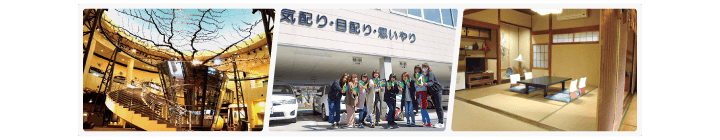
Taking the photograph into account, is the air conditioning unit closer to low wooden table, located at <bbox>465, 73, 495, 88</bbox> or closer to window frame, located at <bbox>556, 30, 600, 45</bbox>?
window frame, located at <bbox>556, 30, 600, 45</bbox>

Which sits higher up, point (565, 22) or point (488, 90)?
point (565, 22)

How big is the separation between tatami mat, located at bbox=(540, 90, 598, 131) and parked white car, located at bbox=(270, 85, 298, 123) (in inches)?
101

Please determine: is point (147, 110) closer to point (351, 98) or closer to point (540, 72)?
point (351, 98)

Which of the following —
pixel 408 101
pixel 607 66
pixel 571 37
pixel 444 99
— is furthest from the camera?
pixel 408 101

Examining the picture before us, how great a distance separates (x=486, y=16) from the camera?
3033mm

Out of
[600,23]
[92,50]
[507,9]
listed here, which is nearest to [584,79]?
[600,23]

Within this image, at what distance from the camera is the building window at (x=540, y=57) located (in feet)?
9.53

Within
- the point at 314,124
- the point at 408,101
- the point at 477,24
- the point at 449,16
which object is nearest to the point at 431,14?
the point at 449,16

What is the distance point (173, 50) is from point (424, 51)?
112 inches

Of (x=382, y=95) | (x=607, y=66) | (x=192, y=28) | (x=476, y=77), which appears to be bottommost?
(x=382, y=95)

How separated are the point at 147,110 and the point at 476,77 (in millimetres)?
3545

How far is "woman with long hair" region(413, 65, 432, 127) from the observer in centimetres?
382

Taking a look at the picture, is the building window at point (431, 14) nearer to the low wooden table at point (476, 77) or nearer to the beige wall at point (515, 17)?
the beige wall at point (515, 17)

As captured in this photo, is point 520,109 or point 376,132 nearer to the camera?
point 520,109
